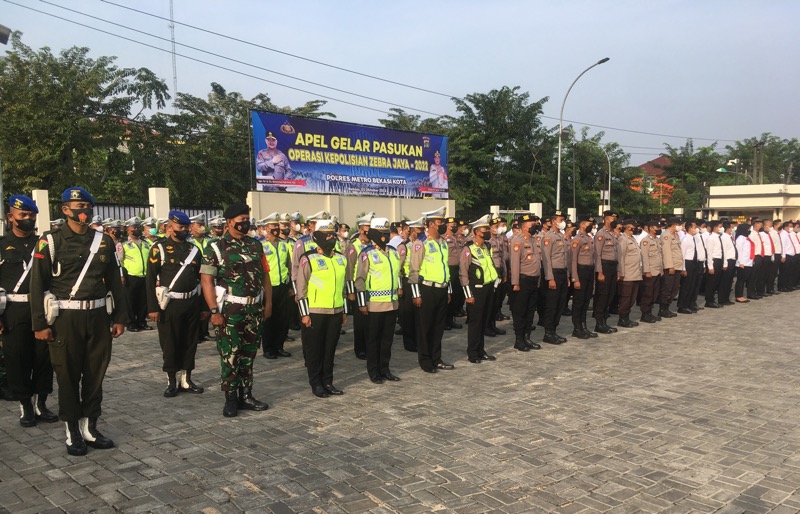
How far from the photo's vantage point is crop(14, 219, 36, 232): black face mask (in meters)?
5.23

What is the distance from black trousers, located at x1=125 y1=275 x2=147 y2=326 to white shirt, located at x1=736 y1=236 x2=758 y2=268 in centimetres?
1314

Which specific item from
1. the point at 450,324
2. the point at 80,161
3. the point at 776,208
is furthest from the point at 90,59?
the point at 776,208

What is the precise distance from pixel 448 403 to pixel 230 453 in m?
2.27

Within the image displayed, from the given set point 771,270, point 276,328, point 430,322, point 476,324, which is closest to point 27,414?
point 276,328

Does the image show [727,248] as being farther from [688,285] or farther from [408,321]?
[408,321]

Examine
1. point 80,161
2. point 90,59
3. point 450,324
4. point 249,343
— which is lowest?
point 450,324

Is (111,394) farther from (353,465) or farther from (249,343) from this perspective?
(353,465)

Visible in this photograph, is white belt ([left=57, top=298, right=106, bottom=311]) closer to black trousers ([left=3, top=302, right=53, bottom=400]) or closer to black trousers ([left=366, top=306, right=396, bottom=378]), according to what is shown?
black trousers ([left=3, top=302, right=53, bottom=400])

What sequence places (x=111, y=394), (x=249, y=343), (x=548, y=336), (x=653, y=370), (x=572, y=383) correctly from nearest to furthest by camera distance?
(x=249, y=343), (x=111, y=394), (x=572, y=383), (x=653, y=370), (x=548, y=336)

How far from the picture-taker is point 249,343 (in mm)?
5602

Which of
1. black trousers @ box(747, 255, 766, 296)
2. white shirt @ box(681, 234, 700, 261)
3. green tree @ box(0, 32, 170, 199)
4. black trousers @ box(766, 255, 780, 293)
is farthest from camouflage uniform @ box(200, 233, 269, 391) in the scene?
green tree @ box(0, 32, 170, 199)

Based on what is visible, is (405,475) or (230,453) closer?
(405,475)

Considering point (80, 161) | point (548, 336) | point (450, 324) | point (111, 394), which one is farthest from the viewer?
point (80, 161)

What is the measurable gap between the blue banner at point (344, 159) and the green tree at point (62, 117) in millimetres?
7262
